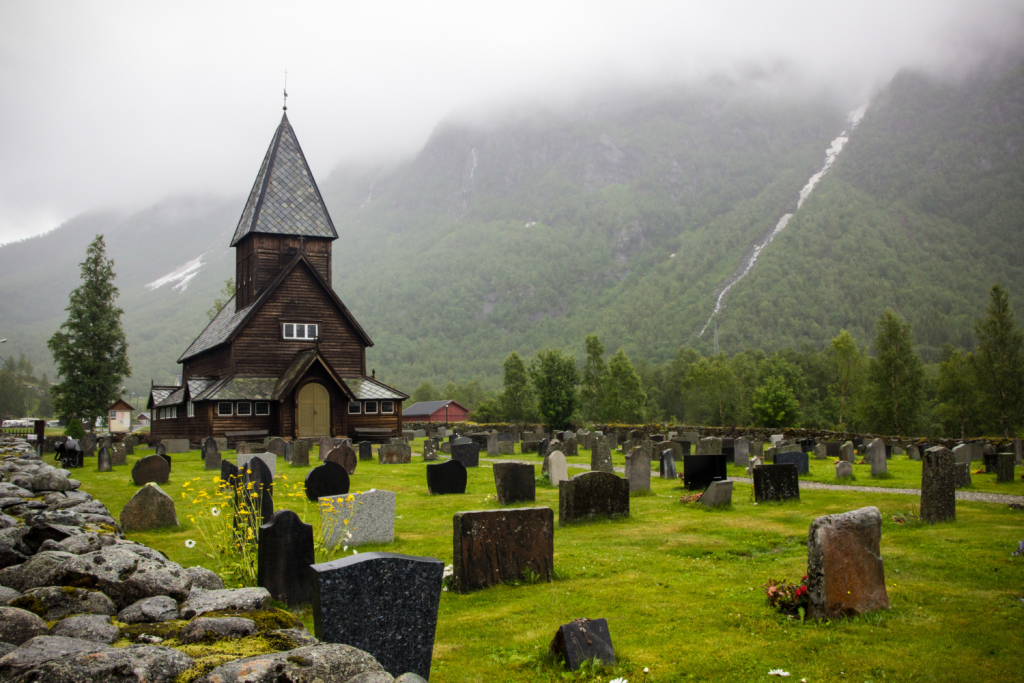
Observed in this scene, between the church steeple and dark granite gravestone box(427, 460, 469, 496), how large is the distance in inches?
1008

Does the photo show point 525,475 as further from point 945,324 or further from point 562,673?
point 945,324

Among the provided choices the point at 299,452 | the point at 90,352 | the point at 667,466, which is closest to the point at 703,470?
the point at 667,466

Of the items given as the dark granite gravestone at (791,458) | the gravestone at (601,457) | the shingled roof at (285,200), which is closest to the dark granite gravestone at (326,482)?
the gravestone at (601,457)

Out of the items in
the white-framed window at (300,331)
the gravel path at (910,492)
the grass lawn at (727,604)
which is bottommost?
the gravel path at (910,492)

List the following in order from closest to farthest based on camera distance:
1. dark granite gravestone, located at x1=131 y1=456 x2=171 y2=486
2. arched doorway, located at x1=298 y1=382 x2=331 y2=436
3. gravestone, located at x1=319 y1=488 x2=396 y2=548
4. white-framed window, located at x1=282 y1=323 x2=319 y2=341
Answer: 1. gravestone, located at x1=319 y1=488 x2=396 y2=548
2. dark granite gravestone, located at x1=131 y1=456 x2=171 y2=486
3. arched doorway, located at x1=298 y1=382 x2=331 y2=436
4. white-framed window, located at x1=282 y1=323 x2=319 y2=341

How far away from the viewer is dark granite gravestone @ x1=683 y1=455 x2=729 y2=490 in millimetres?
15898

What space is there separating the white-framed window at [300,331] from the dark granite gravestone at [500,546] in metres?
31.0

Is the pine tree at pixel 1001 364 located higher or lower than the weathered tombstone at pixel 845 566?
higher

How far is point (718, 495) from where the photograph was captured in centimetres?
1338

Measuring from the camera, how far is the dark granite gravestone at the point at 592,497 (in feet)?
38.2

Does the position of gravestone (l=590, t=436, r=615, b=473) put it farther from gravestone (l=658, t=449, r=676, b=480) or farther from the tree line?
the tree line

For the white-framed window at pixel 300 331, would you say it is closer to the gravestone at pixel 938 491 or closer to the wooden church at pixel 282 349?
the wooden church at pixel 282 349

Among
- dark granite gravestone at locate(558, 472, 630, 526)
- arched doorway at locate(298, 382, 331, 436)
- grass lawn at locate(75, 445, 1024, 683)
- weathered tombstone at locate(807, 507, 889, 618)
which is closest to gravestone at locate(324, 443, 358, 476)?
grass lawn at locate(75, 445, 1024, 683)

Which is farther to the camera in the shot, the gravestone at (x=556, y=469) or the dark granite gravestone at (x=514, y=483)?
the gravestone at (x=556, y=469)
